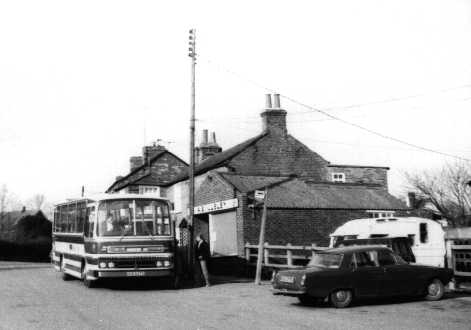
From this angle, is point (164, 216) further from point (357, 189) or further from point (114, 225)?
point (357, 189)

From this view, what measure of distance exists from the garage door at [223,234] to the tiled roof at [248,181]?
1253 millimetres

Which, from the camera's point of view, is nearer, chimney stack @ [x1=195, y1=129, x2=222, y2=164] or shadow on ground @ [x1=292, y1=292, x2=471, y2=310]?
shadow on ground @ [x1=292, y1=292, x2=471, y2=310]

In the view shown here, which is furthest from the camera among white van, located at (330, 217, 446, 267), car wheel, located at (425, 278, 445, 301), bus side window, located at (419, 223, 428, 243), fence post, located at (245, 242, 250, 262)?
fence post, located at (245, 242, 250, 262)

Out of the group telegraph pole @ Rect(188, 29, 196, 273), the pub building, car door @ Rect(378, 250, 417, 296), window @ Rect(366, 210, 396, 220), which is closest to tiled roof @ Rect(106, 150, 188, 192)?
the pub building

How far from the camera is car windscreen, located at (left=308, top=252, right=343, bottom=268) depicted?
1246cm

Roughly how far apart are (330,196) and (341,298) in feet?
49.5

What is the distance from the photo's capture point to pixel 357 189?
2898 cm

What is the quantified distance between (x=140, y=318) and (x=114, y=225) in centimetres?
582

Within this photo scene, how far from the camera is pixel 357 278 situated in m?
12.3

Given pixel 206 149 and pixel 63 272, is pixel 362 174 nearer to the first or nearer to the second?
pixel 206 149

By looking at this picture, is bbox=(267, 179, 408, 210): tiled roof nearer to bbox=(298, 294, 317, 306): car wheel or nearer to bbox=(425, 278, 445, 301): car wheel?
bbox=(298, 294, 317, 306): car wheel

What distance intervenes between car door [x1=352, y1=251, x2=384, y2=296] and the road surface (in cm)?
37

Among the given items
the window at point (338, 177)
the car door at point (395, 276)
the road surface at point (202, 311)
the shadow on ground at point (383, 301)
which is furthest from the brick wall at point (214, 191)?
the car door at point (395, 276)

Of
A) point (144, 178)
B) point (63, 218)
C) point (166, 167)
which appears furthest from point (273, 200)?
point (166, 167)
